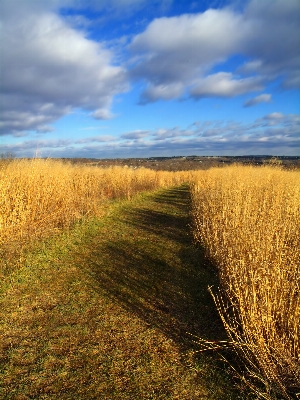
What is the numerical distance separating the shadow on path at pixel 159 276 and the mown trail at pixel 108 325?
2 cm

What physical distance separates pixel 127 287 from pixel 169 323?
4.45 feet

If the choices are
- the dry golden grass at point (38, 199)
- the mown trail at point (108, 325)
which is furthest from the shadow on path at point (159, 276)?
the dry golden grass at point (38, 199)

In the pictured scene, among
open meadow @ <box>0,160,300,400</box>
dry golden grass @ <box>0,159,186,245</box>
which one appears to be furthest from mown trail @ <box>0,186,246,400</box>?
dry golden grass @ <box>0,159,186,245</box>

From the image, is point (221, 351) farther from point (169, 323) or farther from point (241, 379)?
point (169, 323)

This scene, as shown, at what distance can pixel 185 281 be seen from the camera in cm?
561

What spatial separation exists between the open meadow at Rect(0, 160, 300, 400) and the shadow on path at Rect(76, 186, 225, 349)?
1.0 inches

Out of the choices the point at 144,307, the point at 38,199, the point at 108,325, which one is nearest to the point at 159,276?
the point at 144,307

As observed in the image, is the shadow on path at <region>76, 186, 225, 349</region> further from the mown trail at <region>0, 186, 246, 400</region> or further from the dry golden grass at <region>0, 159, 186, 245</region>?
the dry golden grass at <region>0, 159, 186, 245</region>

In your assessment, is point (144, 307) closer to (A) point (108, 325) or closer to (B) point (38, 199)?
(A) point (108, 325)

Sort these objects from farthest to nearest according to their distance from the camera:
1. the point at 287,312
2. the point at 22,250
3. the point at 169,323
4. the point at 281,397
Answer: the point at 22,250 < the point at 169,323 < the point at 287,312 < the point at 281,397

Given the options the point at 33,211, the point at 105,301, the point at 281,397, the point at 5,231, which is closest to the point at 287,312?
the point at 281,397

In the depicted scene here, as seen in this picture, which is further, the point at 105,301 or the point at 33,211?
the point at 33,211

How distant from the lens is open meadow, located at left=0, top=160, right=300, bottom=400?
9.52 feet

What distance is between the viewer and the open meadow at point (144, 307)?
2.90 meters
